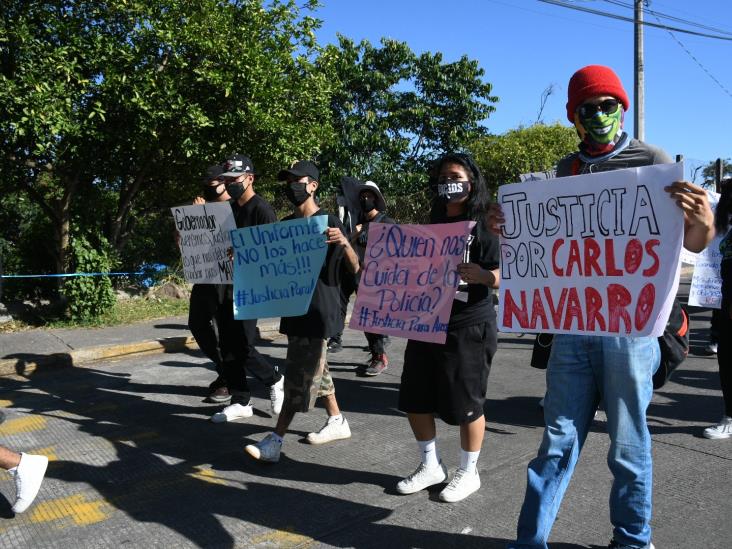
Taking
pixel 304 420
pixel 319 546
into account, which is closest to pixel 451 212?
pixel 319 546

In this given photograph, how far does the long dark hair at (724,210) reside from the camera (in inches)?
154

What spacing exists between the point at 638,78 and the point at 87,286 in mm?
13427

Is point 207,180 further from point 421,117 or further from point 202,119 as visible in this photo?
point 421,117

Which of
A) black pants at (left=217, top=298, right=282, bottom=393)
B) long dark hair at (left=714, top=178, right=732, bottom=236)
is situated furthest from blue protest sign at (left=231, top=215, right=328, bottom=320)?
long dark hair at (left=714, top=178, right=732, bottom=236)

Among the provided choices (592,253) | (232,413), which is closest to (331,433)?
(232,413)

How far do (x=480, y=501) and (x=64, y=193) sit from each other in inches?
312

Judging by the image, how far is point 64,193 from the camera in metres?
9.32

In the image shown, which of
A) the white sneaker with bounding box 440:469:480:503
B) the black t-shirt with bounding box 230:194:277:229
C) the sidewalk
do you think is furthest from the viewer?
the sidewalk

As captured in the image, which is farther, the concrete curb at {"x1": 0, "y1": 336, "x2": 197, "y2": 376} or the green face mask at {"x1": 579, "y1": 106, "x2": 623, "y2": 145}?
the concrete curb at {"x1": 0, "y1": 336, "x2": 197, "y2": 376}

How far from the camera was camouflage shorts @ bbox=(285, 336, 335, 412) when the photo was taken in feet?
13.5

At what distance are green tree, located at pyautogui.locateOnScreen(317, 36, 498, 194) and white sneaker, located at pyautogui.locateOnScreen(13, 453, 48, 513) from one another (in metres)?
12.5

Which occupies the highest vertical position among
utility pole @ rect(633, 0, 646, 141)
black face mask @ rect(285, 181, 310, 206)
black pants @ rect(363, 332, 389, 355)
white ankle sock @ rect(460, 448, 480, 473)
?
utility pole @ rect(633, 0, 646, 141)

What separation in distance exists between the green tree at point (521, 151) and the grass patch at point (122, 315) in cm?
931

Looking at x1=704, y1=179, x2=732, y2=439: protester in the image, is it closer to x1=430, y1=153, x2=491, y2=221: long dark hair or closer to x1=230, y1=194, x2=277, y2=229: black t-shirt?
x1=430, y1=153, x2=491, y2=221: long dark hair
